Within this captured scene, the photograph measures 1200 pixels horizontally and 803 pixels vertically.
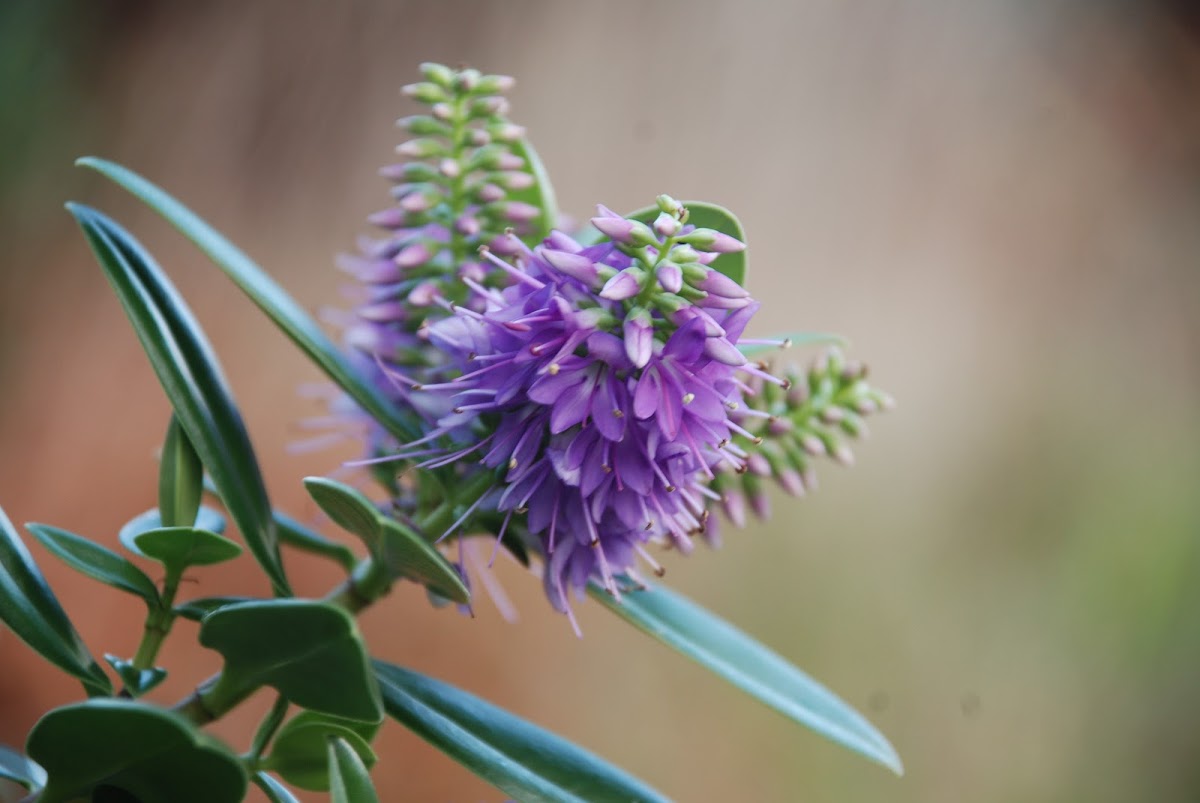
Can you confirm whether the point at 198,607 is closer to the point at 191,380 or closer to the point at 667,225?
the point at 191,380

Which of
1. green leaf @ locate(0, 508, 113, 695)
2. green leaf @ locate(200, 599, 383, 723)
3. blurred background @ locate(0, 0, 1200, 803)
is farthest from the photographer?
blurred background @ locate(0, 0, 1200, 803)

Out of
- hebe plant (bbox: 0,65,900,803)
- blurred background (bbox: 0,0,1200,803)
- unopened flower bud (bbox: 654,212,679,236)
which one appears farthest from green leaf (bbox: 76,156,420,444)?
blurred background (bbox: 0,0,1200,803)

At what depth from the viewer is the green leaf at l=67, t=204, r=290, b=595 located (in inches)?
25.0

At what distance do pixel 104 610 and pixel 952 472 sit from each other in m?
1.33

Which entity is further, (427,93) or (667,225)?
(427,93)

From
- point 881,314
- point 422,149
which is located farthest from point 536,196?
point 881,314

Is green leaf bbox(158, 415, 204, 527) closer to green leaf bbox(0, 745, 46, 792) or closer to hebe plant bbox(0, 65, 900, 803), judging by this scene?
hebe plant bbox(0, 65, 900, 803)

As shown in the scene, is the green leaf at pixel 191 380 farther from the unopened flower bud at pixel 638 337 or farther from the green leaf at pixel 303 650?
the unopened flower bud at pixel 638 337

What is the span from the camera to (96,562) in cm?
65

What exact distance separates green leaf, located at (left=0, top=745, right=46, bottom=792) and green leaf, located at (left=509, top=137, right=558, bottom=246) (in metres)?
0.44

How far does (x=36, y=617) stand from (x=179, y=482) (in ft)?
0.35

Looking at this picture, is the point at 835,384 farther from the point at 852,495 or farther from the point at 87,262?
the point at 87,262

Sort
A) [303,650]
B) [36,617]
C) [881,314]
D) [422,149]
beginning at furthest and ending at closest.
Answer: [881,314], [422,149], [36,617], [303,650]

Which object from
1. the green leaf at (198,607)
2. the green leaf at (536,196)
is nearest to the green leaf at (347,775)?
the green leaf at (198,607)
